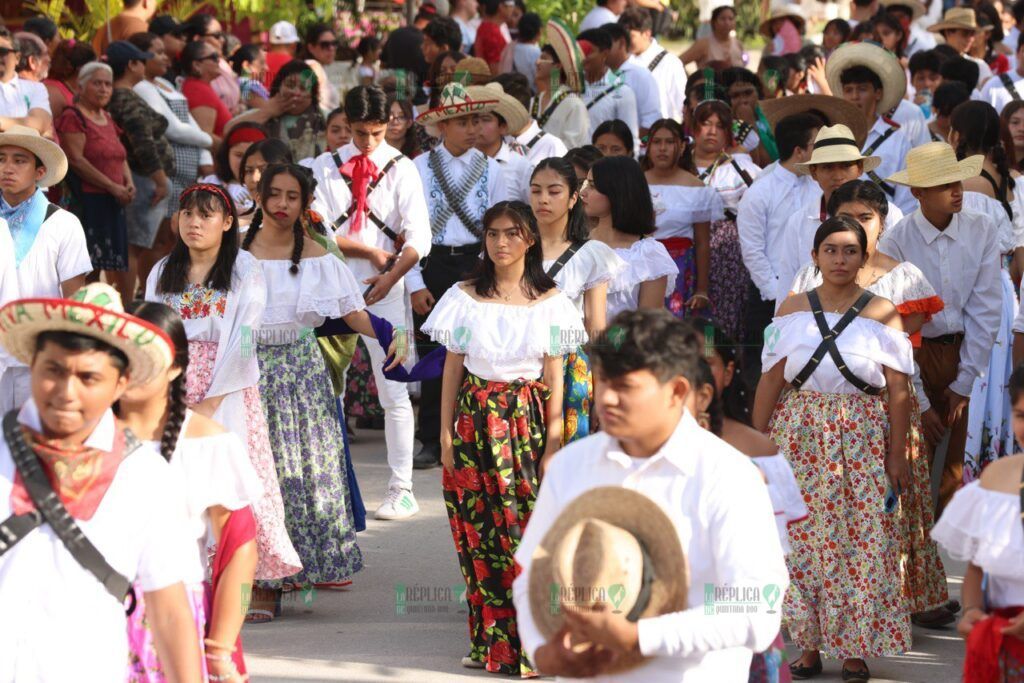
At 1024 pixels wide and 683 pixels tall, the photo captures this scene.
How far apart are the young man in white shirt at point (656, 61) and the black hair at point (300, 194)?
236 inches

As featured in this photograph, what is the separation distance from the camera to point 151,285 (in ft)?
21.4

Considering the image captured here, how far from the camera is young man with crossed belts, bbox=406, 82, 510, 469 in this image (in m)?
9.30

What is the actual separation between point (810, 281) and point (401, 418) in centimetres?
267

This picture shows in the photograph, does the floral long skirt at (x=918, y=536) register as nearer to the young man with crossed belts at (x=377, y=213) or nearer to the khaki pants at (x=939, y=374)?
the khaki pants at (x=939, y=374)

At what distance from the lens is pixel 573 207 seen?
6910mm

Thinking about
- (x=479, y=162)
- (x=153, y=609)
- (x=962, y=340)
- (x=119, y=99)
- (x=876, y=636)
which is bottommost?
(x=876, y=636)

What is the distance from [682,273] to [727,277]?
0.52 meters

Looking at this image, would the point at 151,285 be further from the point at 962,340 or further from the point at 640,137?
the point at 640,137

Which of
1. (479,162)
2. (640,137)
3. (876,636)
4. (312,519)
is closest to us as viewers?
(876,636)

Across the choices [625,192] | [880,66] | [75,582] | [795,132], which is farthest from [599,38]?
[75,582]

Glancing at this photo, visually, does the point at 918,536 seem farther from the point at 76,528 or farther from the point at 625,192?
the point at 76,528

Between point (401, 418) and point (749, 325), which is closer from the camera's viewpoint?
point (401, 418)

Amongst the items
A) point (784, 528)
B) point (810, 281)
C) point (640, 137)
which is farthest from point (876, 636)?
point (640, 137)

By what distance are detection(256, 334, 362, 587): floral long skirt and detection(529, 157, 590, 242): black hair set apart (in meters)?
1.31
